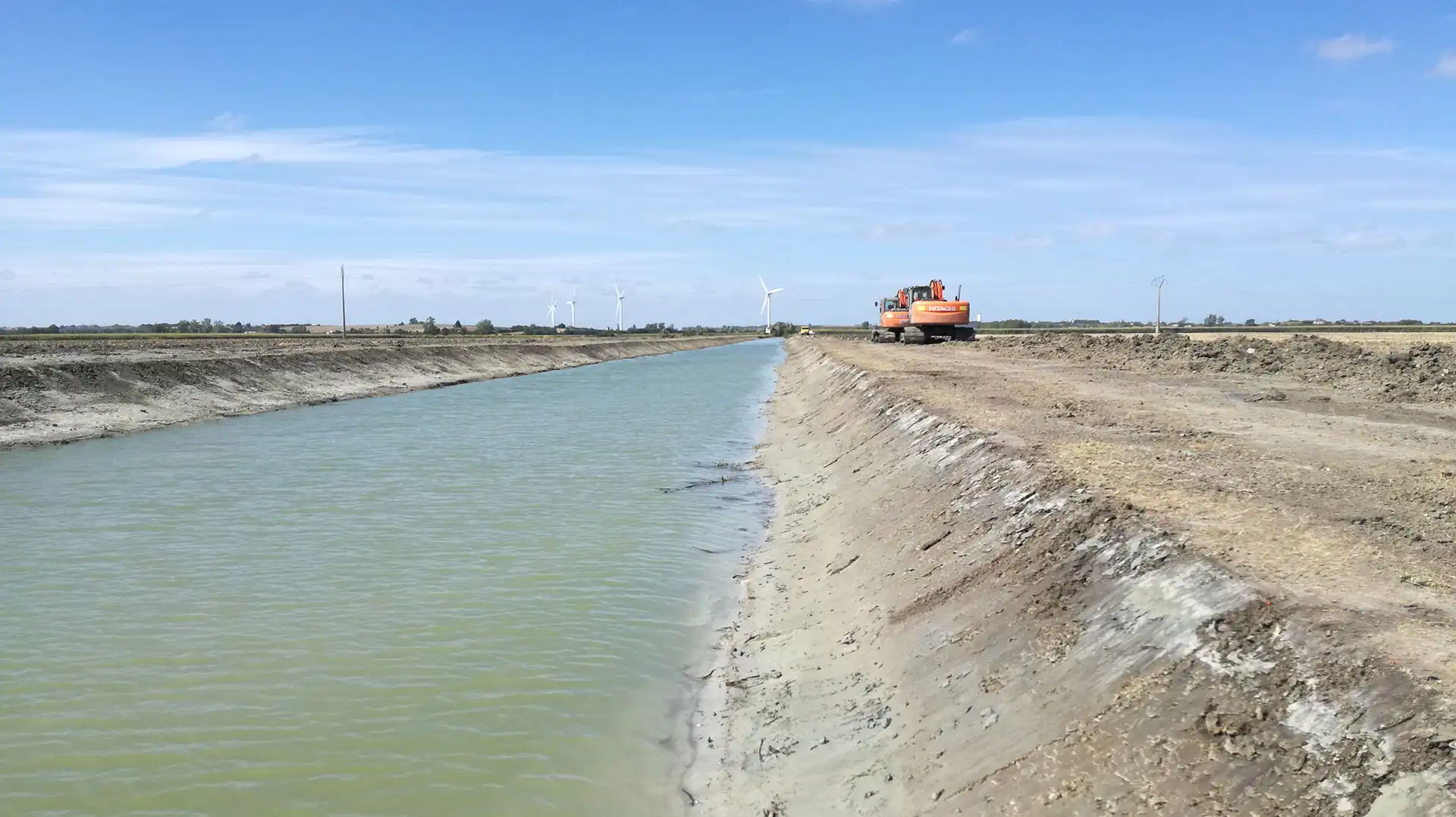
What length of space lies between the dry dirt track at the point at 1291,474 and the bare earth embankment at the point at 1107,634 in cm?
4

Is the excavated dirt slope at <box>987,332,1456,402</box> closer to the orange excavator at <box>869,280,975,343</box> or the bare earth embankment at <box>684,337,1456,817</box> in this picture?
the bare earth embankment at <box>684,337,1456,817</box>

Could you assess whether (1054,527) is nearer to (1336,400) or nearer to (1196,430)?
(1196,430)

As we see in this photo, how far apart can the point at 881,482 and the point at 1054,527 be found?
19.2 feet

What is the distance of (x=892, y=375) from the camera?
27.4m

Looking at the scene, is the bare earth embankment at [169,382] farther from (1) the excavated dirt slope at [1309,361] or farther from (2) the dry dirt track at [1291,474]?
(1) the excavated dirt slope at [1309,361]

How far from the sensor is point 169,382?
33312mm

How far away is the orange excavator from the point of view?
58031mm

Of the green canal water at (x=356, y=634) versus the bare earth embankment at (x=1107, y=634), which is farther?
the green canal water at (x=356, y=634)

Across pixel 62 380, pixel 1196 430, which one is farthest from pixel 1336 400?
pixel 62 380

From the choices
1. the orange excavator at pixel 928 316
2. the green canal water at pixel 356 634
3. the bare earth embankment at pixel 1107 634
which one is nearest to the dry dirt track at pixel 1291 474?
the bare earth embankment at pixel 1107 634

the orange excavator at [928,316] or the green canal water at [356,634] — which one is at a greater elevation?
the orange excavator at [928,316]

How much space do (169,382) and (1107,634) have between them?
3498 centimetres

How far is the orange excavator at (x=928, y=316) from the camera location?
58031mm

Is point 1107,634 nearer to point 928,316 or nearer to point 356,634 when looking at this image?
point 356,634
